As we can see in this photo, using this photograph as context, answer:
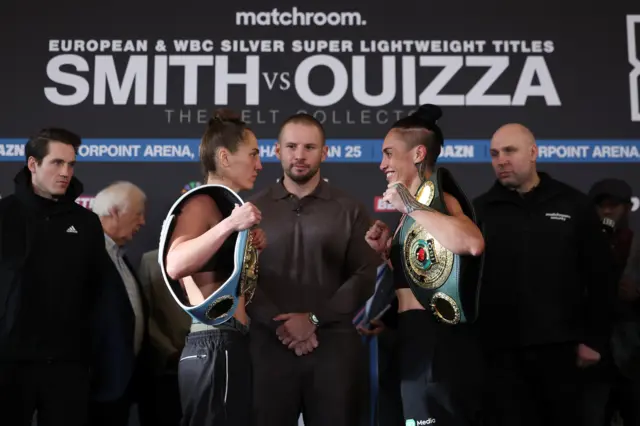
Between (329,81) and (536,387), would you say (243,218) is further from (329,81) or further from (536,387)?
(329,81)

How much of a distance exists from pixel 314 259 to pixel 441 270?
0.68 meters

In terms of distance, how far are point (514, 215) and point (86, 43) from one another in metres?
2.98

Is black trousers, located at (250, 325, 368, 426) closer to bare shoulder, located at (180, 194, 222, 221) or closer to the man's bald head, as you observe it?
bare shoulder, located at (180, 194, 222, 221)

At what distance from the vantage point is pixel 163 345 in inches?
179

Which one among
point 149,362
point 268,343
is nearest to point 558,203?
point 268,343

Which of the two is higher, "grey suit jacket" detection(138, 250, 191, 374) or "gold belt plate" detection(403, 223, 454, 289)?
"gold belt plate" detection(403, 223, 454, 289)

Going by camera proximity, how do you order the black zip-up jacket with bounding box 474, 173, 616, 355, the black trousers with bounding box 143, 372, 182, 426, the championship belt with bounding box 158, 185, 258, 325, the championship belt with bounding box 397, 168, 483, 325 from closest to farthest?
the championship belt with bounding box 158, 185, 258, 325
the championship belt with bounding box 397, 168, 483, 325
the black zip-up jacket with bounding box 474, 173, 616, 355
the black trousers with bounding box 143, 372, 182, 426

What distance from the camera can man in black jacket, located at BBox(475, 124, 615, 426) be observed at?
3.76 m

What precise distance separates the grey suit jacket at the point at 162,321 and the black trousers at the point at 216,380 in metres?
1.44

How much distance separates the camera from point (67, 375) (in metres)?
3.73

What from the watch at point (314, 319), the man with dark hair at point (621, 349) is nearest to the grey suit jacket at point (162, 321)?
the watch at point (314, 319)

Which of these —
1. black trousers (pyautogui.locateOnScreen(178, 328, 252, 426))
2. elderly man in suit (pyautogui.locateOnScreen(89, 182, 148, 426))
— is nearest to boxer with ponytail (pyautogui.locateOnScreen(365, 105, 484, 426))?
black trousers (pyautogui.locateOnScreen(178, 328, 252, 426))

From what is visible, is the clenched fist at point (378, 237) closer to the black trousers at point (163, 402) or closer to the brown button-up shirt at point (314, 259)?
the brown button-up shirt at point (314, 259)

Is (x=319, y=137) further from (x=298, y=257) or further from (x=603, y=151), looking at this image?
(x=603, y=151)
